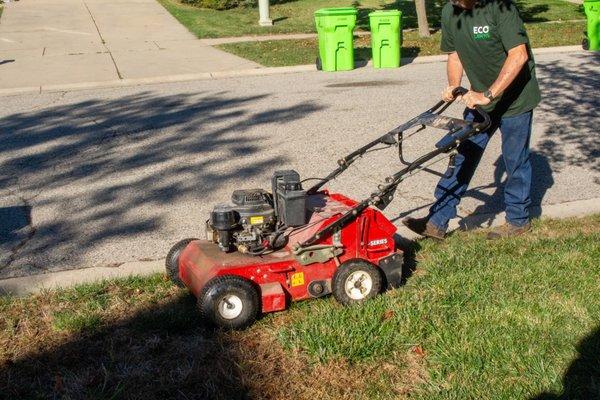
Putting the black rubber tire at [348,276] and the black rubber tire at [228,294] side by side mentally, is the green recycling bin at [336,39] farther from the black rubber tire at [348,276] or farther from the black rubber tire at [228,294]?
the black rubber tire at [228,294]

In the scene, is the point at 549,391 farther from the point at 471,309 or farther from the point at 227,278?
the point at 227,278

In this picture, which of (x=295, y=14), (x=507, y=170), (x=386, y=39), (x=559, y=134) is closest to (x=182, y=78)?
(x=386, y=39)

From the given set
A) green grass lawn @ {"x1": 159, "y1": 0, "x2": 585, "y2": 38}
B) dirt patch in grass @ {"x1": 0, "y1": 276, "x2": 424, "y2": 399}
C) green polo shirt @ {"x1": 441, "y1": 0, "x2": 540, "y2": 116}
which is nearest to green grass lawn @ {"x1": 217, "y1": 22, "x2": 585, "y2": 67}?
green grass lawn @ {"x1": 159, "y1": 0, "x2": 585, "y2": 38}

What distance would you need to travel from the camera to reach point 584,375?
3908 millimetres

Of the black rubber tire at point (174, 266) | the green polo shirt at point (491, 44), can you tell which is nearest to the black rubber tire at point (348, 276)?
the black rubber tire at point (174, 266)

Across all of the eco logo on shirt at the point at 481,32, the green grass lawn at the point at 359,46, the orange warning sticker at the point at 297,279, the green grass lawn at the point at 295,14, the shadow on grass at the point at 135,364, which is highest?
the green grass lawn at the point at 295,14

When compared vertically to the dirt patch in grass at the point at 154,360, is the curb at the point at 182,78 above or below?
above

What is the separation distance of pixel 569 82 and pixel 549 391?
927 centimetres

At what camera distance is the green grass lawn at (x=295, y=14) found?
19.2m

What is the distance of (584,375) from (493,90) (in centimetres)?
202

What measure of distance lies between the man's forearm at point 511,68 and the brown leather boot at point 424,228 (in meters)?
1.16

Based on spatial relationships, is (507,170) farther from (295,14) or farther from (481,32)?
(295,14)

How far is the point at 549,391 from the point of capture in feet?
12.4

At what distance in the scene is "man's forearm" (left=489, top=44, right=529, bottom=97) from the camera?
5250 millimetres
